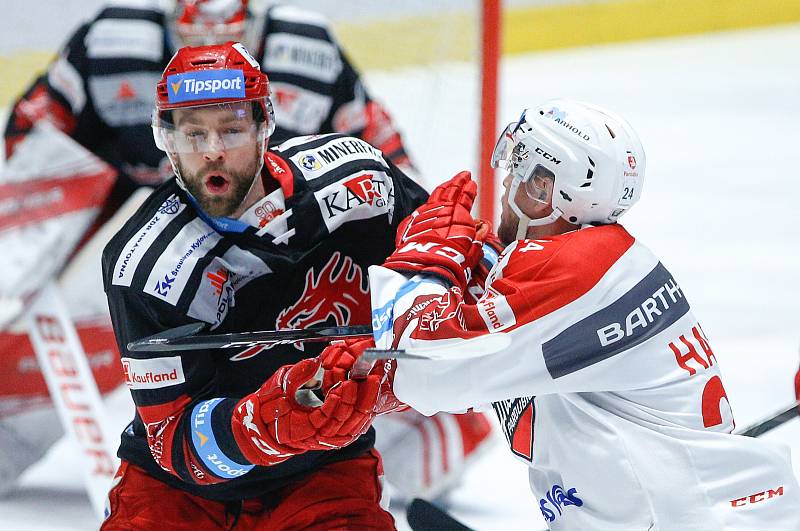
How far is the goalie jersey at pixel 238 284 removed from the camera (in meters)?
2.04

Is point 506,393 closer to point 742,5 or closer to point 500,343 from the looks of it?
point 500,343

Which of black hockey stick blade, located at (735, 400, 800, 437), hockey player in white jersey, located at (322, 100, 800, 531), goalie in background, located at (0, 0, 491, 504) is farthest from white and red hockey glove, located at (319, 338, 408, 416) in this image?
goalie in background, located at (0, 0, 491, 504)

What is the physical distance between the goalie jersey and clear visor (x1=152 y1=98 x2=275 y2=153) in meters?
0.10

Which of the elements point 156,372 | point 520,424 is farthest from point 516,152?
point 156,372

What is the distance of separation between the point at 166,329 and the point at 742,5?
21.9 feet

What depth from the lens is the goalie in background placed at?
343 centimetres

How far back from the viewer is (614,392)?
188 centimetres

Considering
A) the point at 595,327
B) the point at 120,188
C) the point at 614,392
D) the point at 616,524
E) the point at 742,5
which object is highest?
the point at 595,327

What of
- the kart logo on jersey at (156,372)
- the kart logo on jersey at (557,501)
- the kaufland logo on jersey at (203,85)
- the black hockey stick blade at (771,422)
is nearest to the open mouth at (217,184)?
the kaufland logo on jersey at (203,85)

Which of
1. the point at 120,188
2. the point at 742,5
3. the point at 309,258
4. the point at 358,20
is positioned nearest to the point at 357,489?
the point at 309,258

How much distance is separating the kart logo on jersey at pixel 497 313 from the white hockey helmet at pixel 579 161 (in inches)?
8.1

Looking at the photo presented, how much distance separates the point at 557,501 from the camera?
6.34 ft

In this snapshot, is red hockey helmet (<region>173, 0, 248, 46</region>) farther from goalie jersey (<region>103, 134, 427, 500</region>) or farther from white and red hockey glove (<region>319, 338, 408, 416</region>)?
white and red hockey glove (<region>319, 338, 408, 416</region>)

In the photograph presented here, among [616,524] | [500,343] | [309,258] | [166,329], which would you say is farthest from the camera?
[309,258]
